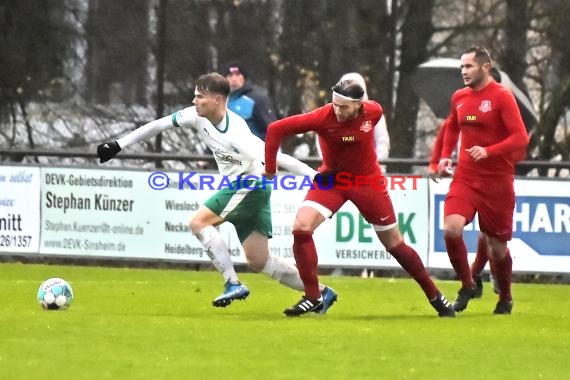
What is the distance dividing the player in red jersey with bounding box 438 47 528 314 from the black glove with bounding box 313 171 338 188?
1.18 meters

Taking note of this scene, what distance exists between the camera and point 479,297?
14.7 metres

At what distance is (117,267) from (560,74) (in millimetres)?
5962

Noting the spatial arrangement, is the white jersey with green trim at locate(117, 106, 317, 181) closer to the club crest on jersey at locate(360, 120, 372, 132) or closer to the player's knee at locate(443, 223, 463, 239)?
the club crest on jersey at locate(360, 120, 372, 132)

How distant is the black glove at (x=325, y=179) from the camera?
1145 centimetres

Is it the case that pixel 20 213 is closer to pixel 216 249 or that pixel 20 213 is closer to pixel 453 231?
pixel 216 249

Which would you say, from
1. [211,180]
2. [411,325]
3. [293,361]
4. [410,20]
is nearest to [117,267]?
[211,180]

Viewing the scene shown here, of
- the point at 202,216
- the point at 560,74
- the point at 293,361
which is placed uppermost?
the point at 560,74

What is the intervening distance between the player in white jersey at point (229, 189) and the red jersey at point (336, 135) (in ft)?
2.36

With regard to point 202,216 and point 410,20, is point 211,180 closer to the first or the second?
point 410,20

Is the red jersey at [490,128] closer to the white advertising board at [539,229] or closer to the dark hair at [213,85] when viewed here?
the dark hair at [213,85]

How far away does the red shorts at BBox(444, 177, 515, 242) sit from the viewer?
12.2 m

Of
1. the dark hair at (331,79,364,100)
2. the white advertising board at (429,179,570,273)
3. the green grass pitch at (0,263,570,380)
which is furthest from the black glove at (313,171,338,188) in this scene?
the white advertising board at (429,179,570,273)

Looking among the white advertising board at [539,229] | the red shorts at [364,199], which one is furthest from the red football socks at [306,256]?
the white advertising board at [539,229]

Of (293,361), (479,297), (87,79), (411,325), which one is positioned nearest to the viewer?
(293,361)
